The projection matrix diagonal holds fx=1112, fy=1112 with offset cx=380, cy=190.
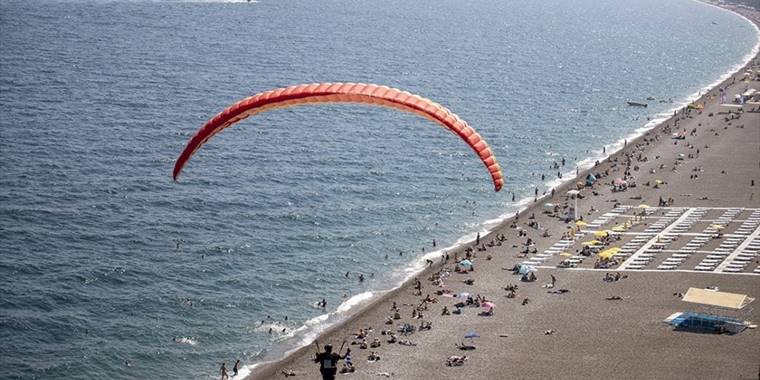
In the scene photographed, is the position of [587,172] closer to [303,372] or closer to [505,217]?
[505,217]

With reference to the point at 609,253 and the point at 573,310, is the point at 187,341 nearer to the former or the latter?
the point at 573,310

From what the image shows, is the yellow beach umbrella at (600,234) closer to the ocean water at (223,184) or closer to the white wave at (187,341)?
the ocean water at (223,184)

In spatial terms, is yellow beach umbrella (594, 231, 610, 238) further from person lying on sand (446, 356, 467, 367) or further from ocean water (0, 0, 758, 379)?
person lying on sand (446, 356, 467, 367)

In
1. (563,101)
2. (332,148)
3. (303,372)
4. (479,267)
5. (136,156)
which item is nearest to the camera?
(303,372)

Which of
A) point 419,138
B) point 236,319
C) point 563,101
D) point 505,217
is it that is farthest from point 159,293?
point 563,101

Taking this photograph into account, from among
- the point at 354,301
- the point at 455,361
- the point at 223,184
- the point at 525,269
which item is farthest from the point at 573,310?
the point at 223,184
